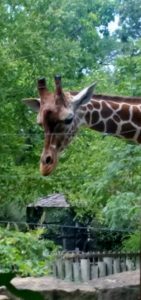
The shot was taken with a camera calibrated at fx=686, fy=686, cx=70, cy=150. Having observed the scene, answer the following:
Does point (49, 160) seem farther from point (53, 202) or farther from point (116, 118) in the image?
point (53, 202)

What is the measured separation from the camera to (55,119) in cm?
240

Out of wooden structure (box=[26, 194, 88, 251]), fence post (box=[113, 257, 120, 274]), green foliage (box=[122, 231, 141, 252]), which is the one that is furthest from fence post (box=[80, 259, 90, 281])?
wooden structure (box=[26, 194, 88, 251])

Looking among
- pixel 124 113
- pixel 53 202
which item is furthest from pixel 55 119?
pixel 53 202

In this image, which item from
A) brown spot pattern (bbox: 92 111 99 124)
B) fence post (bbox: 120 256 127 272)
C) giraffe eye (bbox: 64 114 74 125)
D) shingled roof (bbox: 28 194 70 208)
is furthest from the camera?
shingled roof (bbox: 28 194 70 208)

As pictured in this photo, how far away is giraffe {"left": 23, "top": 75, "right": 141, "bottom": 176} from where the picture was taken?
7.74 ft

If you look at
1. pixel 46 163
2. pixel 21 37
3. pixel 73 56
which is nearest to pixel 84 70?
pixel 73 56

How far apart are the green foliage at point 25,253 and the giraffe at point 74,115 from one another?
0.79m

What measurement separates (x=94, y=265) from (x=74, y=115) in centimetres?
110

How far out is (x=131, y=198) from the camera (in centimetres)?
348

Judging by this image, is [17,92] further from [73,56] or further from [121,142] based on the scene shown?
[121,142]

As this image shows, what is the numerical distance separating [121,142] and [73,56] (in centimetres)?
312

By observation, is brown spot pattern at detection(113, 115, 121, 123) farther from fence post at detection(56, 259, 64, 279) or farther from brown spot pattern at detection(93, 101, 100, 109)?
fence post at detection(56, 259, 64, 279)

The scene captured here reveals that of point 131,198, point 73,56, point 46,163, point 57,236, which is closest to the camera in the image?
point 46,163

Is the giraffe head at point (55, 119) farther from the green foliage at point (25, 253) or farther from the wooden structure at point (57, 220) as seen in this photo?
the wooden structure at point (57, 220)
